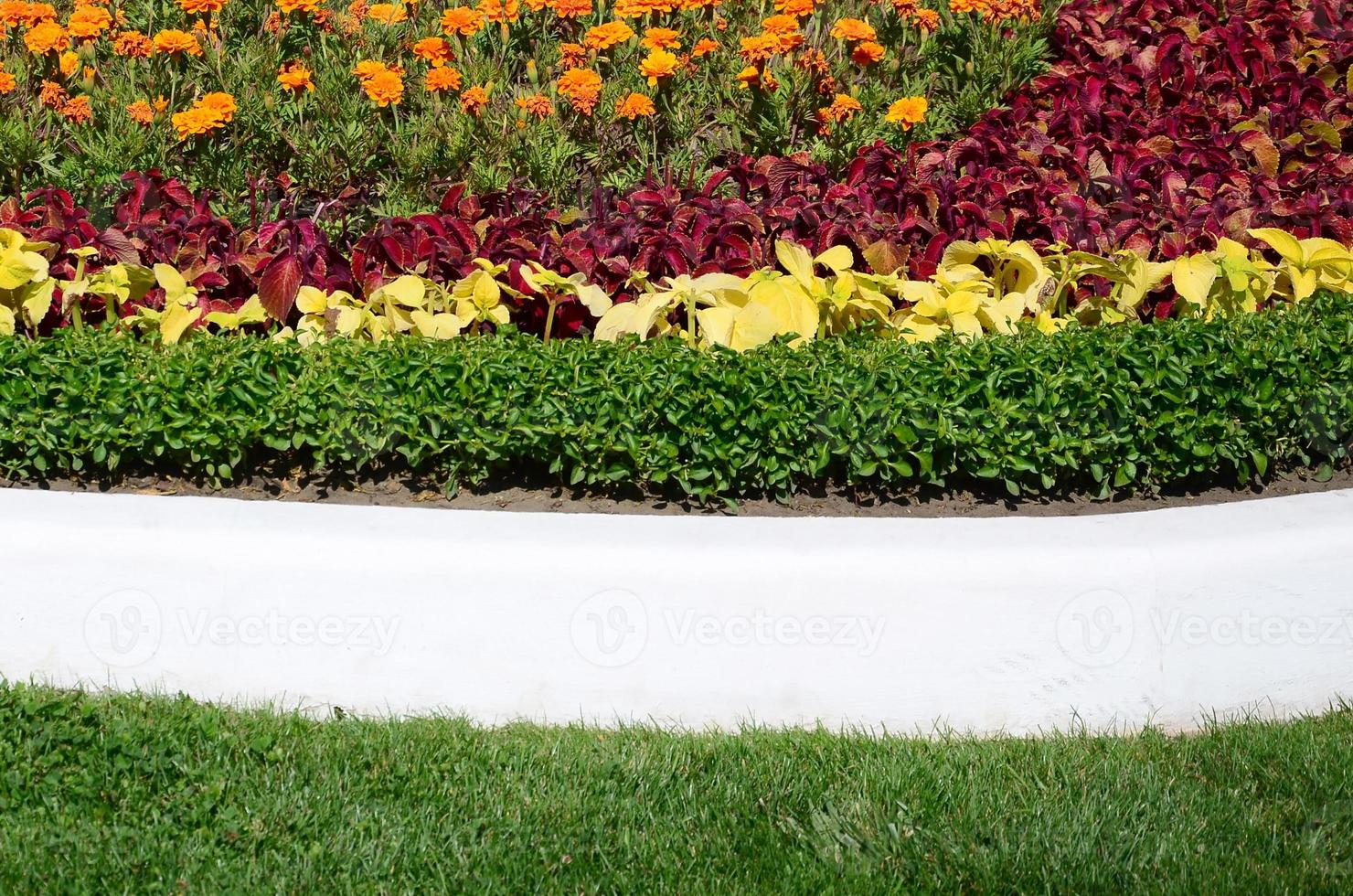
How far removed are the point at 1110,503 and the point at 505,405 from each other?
1.53 meters

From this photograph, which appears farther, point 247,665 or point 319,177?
point 319,177

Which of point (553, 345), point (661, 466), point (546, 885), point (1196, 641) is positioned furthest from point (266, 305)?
point (1196, 641)

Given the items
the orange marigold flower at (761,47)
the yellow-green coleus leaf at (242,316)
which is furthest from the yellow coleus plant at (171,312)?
the orange marigold flower at (761,47)

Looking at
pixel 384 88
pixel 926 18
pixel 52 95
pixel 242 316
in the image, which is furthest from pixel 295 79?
pixel 926 18

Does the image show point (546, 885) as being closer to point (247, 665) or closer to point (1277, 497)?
point (247, 665)

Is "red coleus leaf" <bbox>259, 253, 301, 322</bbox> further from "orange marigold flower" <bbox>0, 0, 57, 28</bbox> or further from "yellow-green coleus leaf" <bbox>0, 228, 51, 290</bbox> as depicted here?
"orange marigold flower" <bbox>0, 0, 57, 28</bbox>

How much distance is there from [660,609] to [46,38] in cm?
350

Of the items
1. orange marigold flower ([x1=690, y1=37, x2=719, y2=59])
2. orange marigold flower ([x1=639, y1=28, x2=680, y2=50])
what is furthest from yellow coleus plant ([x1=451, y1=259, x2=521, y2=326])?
orange marigold flower ([x1=690, y1=37, x2=719, y2=59])

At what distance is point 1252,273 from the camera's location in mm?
4020

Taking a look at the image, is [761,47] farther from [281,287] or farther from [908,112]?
[281,287]

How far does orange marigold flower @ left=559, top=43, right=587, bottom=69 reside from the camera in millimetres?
5215

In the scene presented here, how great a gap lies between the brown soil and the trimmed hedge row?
0.04 m

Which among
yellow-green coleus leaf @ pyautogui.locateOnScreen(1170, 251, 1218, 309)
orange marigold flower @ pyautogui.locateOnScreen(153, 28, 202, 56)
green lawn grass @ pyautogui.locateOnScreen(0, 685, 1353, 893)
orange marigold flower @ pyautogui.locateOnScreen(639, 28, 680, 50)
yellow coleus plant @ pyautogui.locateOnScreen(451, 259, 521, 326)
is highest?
orange marigold flower @ pyautogui.locateOnScreen(639, 28, 680, 50)

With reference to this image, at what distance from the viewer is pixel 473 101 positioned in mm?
4953
